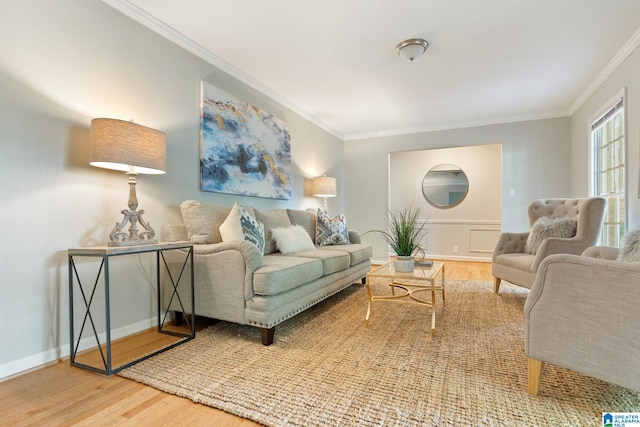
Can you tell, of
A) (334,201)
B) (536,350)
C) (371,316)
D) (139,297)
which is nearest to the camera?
(536,350)

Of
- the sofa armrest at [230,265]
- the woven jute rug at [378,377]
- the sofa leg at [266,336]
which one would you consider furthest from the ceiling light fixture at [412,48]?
the sofa leg at [266,336]

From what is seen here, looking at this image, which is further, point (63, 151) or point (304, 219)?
point (304, 219)

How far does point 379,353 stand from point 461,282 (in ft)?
7.81

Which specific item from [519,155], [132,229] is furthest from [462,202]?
[132,229]

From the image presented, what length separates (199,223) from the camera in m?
2.40

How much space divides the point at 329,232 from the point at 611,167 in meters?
3.11

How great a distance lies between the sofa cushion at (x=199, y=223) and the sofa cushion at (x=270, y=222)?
0.55 m

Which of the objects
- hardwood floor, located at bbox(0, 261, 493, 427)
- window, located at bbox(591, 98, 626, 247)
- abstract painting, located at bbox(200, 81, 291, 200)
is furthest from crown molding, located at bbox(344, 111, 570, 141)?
hardwood floor, located at bbox(0, 261, 493, 427)

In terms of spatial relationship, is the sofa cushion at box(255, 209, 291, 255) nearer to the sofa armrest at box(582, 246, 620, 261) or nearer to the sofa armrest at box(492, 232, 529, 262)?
the sofa armrest at box(492, 232, 529, 262)

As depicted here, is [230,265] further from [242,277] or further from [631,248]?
[631,248]

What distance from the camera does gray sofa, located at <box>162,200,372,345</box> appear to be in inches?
77.2

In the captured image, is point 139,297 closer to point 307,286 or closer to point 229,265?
point 229,265

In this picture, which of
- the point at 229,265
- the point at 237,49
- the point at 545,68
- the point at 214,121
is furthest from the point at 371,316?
the point at 545,68

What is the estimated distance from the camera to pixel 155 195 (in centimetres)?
236
